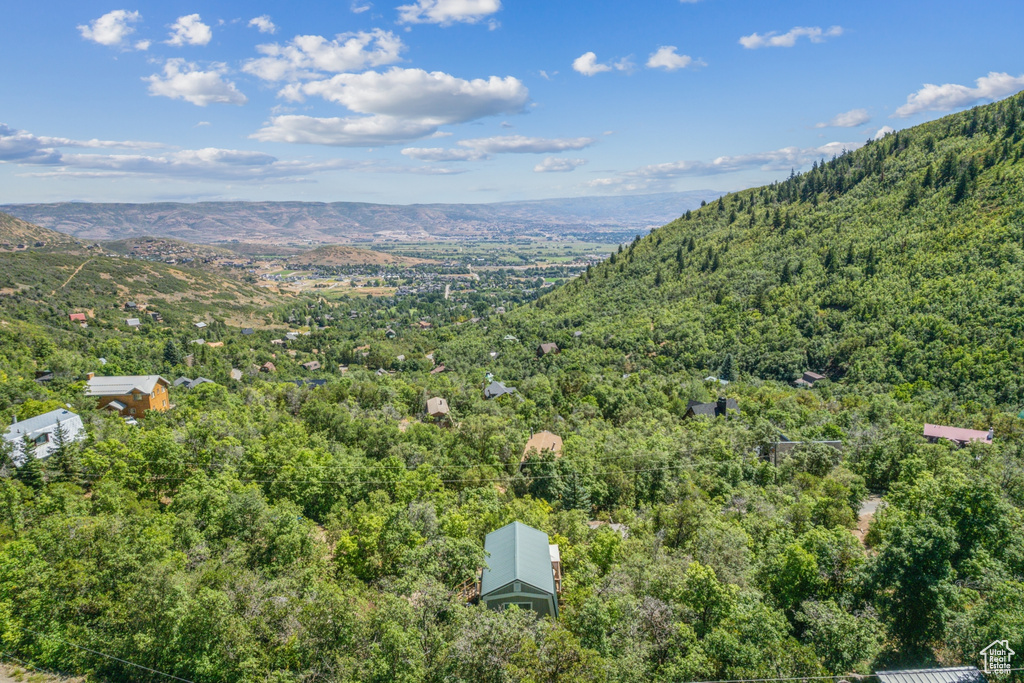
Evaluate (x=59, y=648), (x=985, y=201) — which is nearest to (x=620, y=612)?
(x=59, y=648)

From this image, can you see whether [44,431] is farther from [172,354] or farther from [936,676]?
[172,354]

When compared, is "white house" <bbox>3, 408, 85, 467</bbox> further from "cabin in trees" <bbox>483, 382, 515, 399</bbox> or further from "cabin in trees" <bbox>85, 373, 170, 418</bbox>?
"cabin in trees" <bbox>483, 382, 515, 399</bbox>

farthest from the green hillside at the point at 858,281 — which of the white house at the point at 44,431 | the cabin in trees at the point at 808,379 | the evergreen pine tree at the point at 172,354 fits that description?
the white house at the point at 44,431

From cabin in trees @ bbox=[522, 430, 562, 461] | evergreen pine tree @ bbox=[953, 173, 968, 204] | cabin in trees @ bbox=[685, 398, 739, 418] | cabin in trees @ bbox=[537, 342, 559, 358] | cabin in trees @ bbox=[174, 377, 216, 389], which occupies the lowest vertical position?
cabin in trees @ bbox=[174, 377, 216, 389]

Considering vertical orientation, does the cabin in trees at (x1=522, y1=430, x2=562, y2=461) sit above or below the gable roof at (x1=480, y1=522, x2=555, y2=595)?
below

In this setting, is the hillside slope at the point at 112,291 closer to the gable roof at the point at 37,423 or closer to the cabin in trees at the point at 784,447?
the gable roof at the point at 37,423

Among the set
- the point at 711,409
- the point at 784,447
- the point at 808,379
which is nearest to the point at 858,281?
the point at 808,379

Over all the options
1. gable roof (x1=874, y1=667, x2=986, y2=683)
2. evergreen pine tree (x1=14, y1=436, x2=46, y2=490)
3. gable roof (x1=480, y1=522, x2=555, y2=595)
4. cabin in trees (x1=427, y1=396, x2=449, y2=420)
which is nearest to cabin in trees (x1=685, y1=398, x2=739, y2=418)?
cabin in trees (x1=427, y1=396, x2=449, y2=420)
